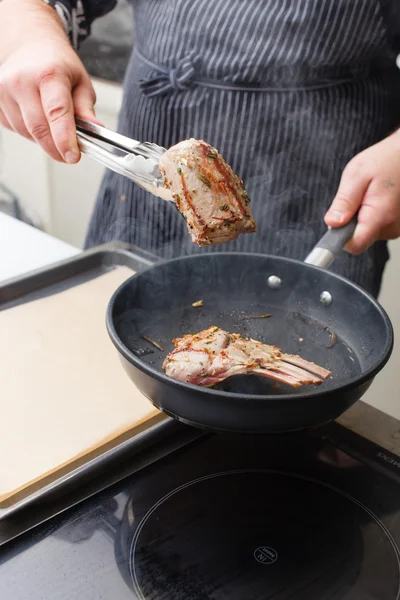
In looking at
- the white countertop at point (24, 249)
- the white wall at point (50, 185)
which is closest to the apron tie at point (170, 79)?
the white countertop at point (24, 249)

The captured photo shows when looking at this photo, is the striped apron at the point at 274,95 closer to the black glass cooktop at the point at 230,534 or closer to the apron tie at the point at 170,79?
the apron tie at the point at 170,79

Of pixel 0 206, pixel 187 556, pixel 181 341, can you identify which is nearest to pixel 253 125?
pixel 181 341

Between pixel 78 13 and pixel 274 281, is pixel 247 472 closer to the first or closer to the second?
pixel 274 281

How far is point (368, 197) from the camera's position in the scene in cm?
119

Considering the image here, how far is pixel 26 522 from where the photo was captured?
846mm

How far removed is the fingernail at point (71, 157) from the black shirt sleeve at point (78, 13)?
1.94ft

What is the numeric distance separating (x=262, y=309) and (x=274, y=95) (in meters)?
0.62

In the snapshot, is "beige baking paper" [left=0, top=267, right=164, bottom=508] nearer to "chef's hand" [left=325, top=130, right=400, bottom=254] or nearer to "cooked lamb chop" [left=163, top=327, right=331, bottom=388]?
"cooked lamb chop" [left=163, top=327, right=331, bottom=388]

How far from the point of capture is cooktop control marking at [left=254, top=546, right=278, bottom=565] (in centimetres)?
82

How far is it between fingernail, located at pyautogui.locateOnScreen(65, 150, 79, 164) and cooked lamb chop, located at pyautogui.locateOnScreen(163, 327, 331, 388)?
44 cm

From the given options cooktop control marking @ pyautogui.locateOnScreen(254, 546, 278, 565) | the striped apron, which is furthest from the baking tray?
the striped apron

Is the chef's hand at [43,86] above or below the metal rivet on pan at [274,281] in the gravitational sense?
above

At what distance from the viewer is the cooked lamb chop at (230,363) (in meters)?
0.90

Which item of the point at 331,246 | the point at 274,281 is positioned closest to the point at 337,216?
the point at 331,246
